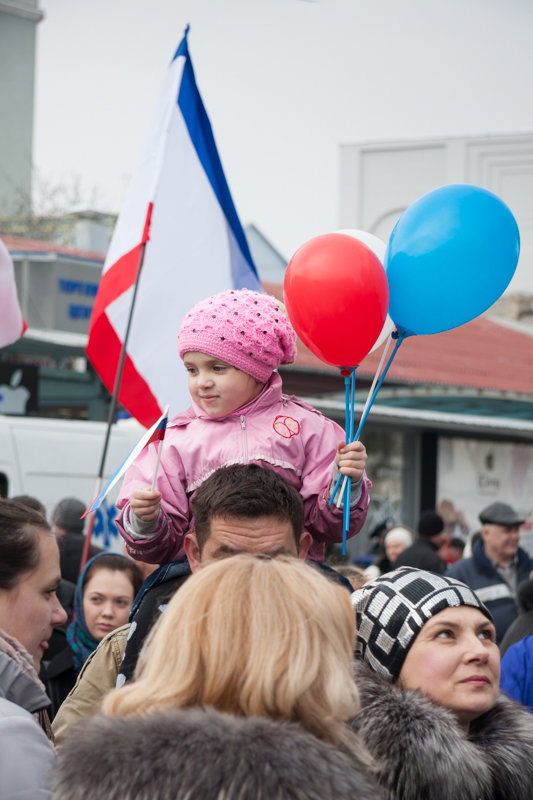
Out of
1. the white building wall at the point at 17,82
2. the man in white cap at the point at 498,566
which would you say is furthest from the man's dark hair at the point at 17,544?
the white building wall at the point at 17,82

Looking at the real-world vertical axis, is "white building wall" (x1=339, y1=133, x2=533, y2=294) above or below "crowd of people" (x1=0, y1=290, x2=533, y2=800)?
above

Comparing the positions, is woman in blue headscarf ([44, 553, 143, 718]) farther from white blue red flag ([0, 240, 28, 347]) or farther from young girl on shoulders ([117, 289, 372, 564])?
young girl on shoulders ([117, 289, 372, 564])

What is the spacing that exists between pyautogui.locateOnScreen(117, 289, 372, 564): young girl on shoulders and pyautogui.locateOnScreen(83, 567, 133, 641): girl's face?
6.58ft

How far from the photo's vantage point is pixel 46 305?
1530cm

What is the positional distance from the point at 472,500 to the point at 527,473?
1.19 metres

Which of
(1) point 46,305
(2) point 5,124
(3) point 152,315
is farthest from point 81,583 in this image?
(2) point 5,124

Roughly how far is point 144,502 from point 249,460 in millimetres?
375

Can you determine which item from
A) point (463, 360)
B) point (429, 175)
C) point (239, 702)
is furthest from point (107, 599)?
point (429, 175)

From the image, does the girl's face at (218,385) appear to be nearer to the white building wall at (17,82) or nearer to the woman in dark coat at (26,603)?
the woman in dark coat at (26,603)

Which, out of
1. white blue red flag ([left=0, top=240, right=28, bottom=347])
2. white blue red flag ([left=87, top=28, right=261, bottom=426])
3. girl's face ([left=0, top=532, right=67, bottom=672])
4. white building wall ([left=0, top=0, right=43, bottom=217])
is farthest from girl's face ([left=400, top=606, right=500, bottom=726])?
white building wall ([left=0, top=0, right=43, bottom=217])

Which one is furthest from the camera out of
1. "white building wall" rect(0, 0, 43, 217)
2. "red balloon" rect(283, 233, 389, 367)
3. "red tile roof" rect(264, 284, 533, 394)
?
"white building wall" rect(0, 0, 43, 217)

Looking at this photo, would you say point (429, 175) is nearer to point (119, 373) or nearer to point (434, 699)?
point (119, 373)

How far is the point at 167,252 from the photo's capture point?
5.95 meters

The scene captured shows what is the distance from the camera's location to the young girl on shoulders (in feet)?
9.78
